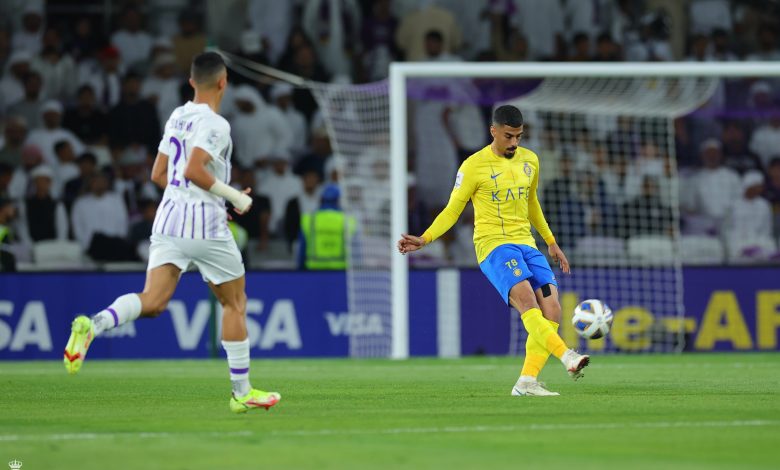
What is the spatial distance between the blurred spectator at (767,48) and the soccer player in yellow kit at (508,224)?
1416 cm

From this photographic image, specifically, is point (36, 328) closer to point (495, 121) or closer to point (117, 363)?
point (117, 363)

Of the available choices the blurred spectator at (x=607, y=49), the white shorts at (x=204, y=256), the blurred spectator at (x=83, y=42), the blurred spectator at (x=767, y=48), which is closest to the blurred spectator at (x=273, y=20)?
the blurred spectator at (x=83, y=42)

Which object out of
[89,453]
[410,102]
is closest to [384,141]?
[410,102]

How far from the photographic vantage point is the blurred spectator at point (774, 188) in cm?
2118

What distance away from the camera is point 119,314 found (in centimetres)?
906

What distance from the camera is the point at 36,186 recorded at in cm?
2014

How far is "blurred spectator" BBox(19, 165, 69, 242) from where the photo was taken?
20.0 m

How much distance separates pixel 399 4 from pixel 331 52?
1585mm

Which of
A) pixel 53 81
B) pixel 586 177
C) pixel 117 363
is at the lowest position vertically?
pixel 117 363

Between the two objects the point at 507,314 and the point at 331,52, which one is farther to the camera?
the point at 331,52

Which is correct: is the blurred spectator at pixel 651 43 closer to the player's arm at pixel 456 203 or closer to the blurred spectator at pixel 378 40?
the blurred spectator at pixel 378 40

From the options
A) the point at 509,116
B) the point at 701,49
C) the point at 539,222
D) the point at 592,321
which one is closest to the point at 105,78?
the point at 701,49

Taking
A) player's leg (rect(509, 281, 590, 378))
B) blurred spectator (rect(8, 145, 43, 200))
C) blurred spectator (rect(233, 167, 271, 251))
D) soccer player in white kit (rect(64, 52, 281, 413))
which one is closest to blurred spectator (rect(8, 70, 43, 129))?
blurred spectator (rect(8, 145, 43, 200))

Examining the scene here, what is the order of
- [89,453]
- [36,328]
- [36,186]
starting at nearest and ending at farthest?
1. [89,453]
2. [36,328]
3. [36,186]
